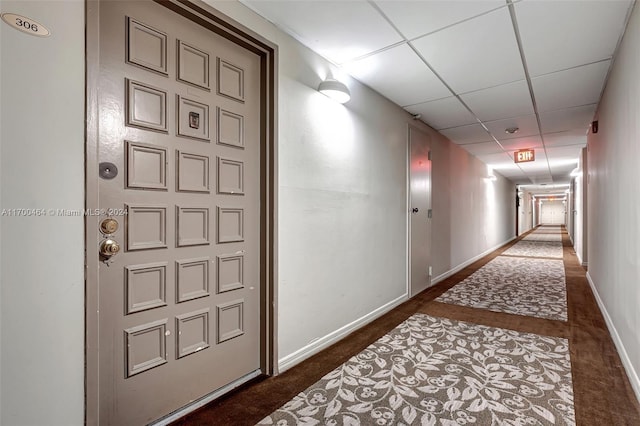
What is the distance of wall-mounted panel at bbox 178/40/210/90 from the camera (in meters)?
1.79

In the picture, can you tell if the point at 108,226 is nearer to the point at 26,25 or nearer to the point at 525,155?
the point at 26,25

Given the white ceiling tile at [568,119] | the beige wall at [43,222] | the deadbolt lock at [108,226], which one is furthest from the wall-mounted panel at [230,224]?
the white ceiling tile at [568,119]

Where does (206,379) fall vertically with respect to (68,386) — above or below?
below

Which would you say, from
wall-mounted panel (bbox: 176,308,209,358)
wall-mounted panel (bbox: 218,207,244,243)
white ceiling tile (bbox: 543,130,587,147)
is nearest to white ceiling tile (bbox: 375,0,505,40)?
wall-mounted panel (bbox: 218,207,244,243)

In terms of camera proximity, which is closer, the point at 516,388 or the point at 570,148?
the point at 516,388

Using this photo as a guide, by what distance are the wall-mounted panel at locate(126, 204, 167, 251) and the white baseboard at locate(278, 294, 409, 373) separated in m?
1.29

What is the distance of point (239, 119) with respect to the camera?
2.11m

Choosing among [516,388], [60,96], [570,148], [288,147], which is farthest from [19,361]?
[570,148]

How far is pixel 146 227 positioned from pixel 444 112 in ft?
12.7

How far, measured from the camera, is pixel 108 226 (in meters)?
1.49

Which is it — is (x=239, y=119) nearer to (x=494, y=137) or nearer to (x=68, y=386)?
(x=68, y=386)

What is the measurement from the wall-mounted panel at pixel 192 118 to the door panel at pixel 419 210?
2.98 m

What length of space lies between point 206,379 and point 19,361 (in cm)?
97

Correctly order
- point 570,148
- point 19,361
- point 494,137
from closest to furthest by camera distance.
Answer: point 19,361, point 494,137, point 570,148
